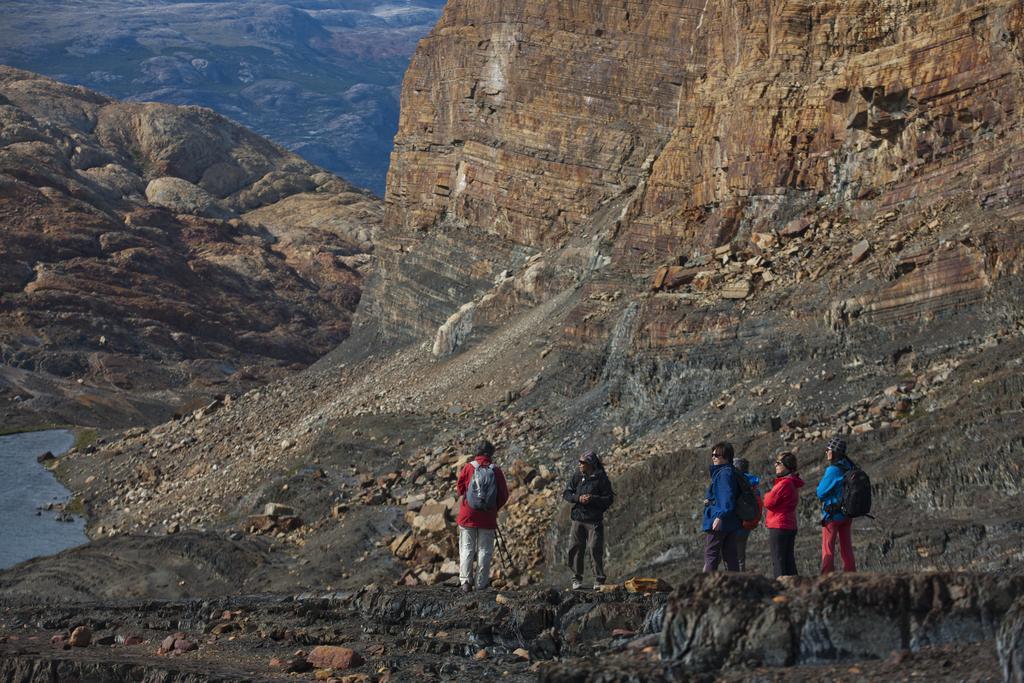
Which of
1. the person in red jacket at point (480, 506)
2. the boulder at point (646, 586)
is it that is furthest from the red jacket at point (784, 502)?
the person in red jacket at point (480, 506)

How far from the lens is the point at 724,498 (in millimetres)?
15258

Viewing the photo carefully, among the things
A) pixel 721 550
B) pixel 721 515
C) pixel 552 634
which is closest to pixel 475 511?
pixel 552 634

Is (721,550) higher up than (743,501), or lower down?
lower down

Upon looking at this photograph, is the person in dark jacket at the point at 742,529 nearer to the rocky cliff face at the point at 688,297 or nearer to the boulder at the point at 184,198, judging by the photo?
the rocky cliff face at the point at 688,297

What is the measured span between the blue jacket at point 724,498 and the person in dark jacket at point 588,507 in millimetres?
1913

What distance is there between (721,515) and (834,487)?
117cm

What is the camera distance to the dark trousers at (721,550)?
1535 centimetres

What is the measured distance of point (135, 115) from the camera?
13850cm

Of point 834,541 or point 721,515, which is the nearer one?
point 834,541

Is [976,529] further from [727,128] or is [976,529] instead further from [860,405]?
[727,128]

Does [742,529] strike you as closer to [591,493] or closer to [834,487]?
[834,487]

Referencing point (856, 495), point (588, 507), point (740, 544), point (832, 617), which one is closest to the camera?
point (832, 617)

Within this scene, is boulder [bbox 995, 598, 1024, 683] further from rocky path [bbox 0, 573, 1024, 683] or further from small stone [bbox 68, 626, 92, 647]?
small stone [bbox 68, 626, 92, 647]

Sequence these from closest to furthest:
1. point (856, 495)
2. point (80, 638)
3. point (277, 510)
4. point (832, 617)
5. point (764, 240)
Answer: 1. point (832, 617)
2. point (856, 495)
3. point (80, 638)
4. point (764, 240)
5. point (277, 510)
